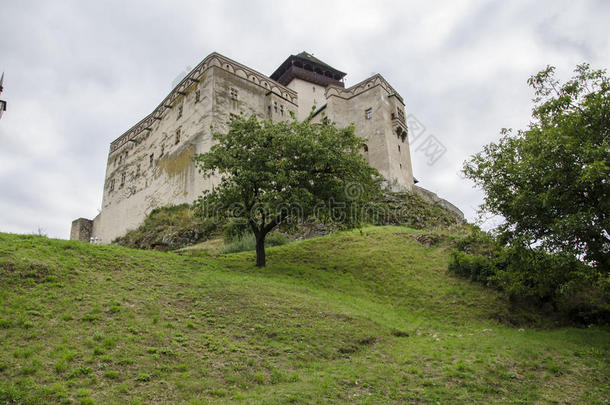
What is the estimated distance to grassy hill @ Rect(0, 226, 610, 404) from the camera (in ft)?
24.8

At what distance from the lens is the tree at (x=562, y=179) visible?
11031 mm

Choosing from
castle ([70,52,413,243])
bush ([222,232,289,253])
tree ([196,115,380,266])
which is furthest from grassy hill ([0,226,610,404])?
castle ([70,52,413,243])

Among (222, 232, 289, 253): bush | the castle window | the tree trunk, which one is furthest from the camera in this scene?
the castle window

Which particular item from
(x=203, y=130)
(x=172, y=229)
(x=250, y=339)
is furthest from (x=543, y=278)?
(x=203, y=130)

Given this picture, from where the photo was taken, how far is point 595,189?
11336 millimetres

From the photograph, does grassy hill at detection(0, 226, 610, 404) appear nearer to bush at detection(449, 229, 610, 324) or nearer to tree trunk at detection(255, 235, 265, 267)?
tree trunk at detection(255, 235, 265, 267)

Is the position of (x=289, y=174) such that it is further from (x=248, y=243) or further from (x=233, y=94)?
(x=233, y=94)

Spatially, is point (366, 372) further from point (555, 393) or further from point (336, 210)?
point (336, 210)

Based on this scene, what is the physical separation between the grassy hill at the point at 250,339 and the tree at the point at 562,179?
2.98 m

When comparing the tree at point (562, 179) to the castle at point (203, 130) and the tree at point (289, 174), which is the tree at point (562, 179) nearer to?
the tree at point (289, 174)

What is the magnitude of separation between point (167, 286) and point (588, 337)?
12325 mm

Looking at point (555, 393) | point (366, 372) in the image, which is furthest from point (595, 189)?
point (366, 372)

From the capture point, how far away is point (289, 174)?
16641 mm

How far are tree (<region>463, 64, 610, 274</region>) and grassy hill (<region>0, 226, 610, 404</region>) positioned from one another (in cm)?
298
